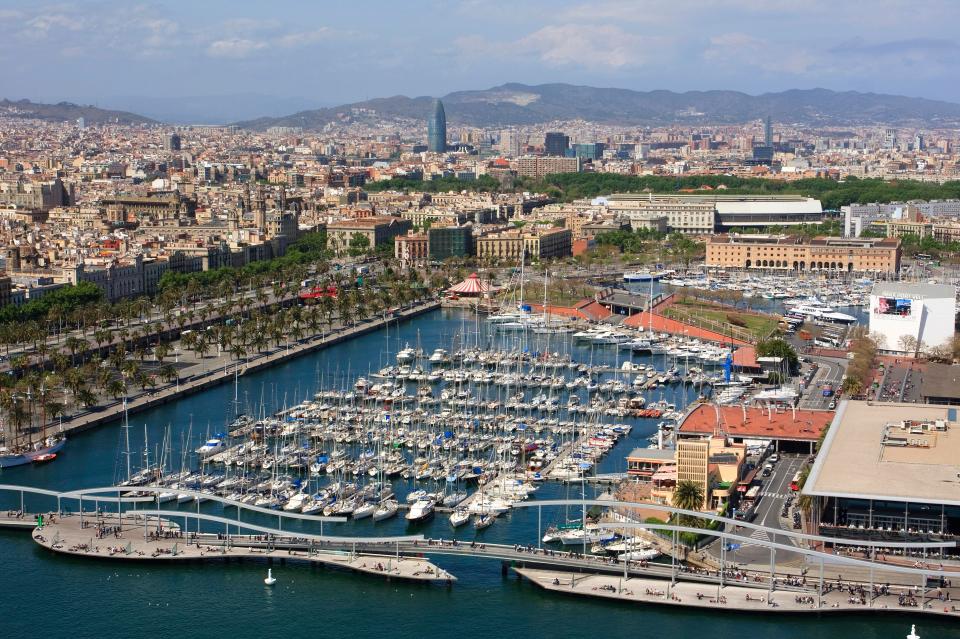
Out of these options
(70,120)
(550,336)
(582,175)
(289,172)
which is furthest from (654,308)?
(70,120)

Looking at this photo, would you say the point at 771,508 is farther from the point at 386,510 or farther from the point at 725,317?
the point at 725,317

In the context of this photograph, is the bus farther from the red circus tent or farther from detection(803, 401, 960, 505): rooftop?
the red circus tent

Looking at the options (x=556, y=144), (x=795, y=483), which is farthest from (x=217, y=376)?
(x=556, y=144)

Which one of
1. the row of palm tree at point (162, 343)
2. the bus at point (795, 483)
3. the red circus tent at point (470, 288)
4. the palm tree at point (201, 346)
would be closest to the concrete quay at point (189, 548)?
the row of palm tree at point (162, 343)

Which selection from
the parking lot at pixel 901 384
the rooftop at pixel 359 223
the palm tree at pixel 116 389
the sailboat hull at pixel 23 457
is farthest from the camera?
the rooftop at pixel 359 223

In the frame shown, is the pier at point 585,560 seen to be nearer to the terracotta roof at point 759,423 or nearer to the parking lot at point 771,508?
the parking lot at point 771,508

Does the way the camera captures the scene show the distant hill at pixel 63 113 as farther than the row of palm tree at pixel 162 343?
Yes

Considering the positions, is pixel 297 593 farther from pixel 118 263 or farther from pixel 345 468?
pixel 118 263
